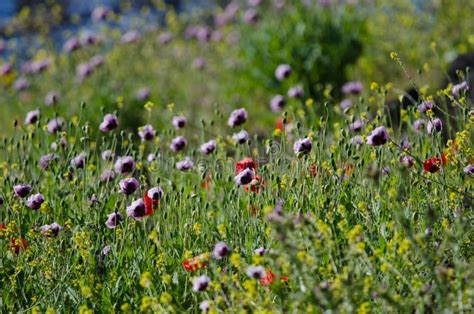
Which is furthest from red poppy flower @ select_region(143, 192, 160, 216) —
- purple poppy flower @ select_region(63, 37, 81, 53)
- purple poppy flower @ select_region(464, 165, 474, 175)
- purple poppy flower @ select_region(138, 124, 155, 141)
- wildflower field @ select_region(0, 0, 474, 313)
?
purple poppy flower @ select_region(63, 37, 81, 53)

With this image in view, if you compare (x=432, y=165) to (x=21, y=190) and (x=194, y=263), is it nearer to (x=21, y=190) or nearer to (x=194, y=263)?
(x=194, y=263)

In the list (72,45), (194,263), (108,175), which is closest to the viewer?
(194,263)

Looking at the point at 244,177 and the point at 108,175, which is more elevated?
the point at 244,177

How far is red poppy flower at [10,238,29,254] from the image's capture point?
3.20 metres

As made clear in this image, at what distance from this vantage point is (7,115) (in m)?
7.54

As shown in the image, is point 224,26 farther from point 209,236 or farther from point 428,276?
point 428,276

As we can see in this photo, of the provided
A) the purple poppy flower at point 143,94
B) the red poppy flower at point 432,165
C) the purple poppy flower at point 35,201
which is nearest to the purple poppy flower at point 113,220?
the purple poppy flower at point 35,201

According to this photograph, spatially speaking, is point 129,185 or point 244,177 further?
point 129,185

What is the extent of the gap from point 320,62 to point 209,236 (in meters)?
3.71

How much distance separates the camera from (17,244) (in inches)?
128

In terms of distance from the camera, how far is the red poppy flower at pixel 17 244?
10.5 feet

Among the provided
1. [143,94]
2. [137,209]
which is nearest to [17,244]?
[137,209]

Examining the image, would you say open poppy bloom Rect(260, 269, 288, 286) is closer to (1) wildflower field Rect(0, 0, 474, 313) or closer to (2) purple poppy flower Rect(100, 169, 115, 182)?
(1) wildflower field Rect(0, 0, 474, 313)

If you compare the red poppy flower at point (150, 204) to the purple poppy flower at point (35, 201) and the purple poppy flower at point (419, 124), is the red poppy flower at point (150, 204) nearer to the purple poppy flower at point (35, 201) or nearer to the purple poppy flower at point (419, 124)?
the purple poppy flower at point (35, 201)
